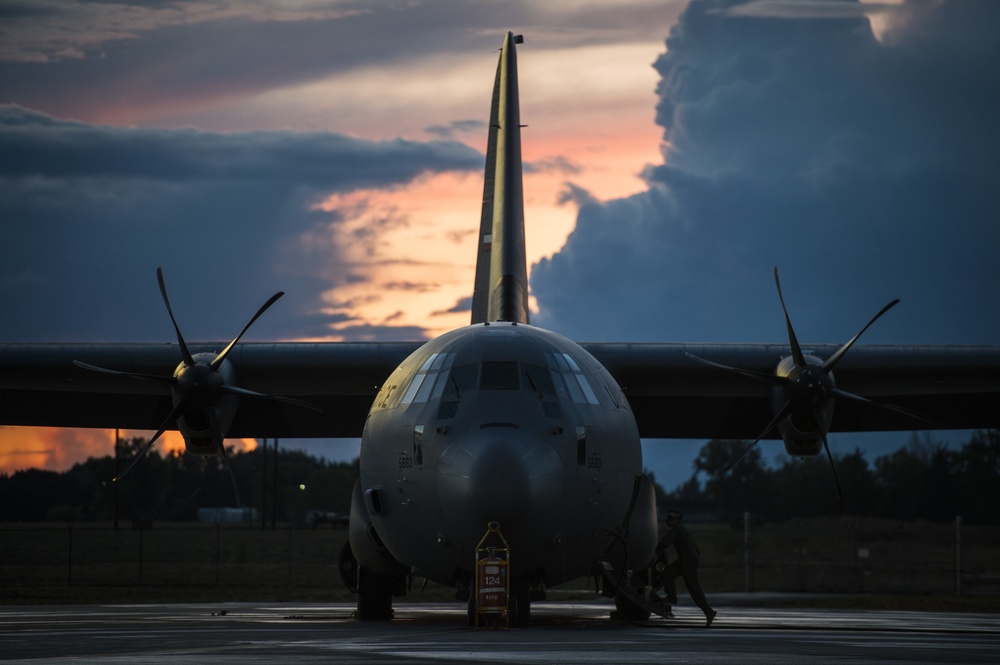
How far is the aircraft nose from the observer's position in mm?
12828

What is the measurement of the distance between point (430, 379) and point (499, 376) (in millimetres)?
1017

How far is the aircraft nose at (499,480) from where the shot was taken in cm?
1283

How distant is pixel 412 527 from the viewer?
47.3ft

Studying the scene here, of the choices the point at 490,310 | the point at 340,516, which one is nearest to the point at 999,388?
the point at 490,310

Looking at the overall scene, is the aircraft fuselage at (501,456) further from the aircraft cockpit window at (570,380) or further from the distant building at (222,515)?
the distant building at (222,515)

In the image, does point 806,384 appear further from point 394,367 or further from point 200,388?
point 200,388

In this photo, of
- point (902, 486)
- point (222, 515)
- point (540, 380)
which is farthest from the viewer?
point (222, 515)

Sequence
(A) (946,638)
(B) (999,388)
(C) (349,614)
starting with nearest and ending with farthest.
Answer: (A) (946,638) → (C) (349,614) → (B) (999,388)

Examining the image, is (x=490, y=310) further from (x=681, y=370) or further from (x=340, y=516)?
(x=340, y=516)

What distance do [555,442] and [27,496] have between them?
134 feet

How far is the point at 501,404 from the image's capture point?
1371cm

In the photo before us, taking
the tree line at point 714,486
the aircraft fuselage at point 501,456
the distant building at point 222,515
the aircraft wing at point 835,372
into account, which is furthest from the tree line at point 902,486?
the distant building at point 222,515

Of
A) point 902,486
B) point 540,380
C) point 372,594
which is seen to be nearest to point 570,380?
point 540,380

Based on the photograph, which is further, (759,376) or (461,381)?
(759,376)
